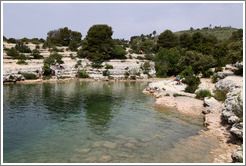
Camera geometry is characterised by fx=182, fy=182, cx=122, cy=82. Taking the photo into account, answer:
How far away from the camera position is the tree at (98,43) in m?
61.4

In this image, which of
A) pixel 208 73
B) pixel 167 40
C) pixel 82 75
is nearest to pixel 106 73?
pixel 82 75

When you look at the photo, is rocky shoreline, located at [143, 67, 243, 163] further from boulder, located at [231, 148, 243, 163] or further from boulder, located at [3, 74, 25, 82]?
boulder, located at [3, 74, 25, 82]

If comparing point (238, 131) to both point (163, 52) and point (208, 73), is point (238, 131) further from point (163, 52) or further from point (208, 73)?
point (163, 52)

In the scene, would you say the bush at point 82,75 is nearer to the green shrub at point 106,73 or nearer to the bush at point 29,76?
the green shrub at point 106,73

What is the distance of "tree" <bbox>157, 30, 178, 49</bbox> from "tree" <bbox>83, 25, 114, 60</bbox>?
2395cm

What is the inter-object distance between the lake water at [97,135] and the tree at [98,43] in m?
43.1

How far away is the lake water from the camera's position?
9.71m

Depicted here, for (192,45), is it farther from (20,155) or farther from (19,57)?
(20,155)

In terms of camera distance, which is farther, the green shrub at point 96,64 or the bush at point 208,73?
the green shrub at point 96,64

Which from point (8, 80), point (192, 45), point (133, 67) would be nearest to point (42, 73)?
point (8, 80)

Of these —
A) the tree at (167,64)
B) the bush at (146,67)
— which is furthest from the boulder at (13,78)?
the tree at (167,64)

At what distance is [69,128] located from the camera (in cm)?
1359

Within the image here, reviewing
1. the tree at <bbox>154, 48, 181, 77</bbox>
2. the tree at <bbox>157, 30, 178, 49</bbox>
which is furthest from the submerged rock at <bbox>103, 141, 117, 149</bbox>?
the tree at <bbox>157, 30, 178, 49</bbox>

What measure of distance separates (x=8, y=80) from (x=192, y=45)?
58578 mm
